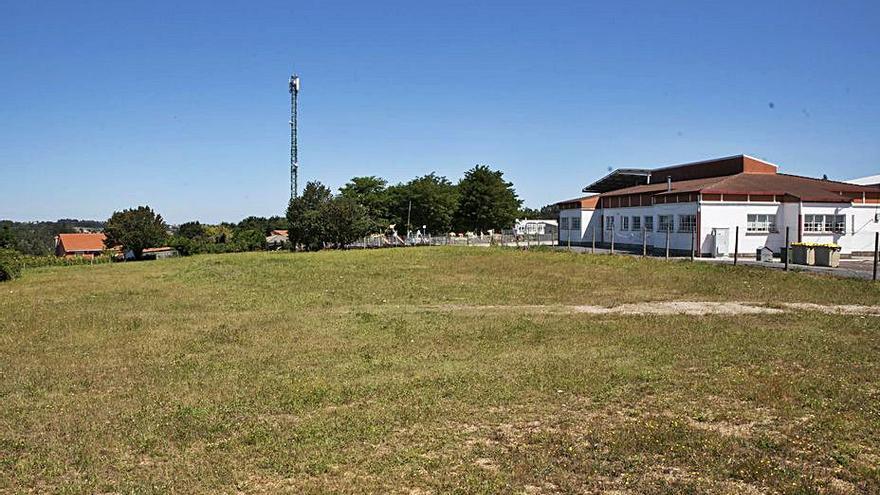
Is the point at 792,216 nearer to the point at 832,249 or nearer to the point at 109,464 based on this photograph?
the point at 832,249

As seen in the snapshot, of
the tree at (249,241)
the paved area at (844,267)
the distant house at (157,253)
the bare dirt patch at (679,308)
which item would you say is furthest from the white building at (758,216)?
the distant house at (157,253)

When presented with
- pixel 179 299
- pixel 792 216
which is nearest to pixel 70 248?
pixel 179 299

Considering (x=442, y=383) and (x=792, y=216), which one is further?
(x=792, y=216)

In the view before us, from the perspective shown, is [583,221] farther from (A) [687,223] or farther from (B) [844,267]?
(B) [844,267]

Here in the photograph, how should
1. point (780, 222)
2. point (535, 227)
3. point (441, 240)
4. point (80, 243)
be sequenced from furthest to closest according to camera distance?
point (80, 243) → point (535, 227) → point (441, 240) → point (780, 222)

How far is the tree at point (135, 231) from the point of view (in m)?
66.8

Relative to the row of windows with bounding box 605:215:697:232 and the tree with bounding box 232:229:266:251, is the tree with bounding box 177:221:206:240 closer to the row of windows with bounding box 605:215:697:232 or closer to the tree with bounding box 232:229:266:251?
the tree with bounding box 232:229:266:251

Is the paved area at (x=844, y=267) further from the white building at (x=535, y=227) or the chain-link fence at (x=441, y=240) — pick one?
the white building at (x=535, y=227)

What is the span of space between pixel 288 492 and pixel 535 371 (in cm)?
549

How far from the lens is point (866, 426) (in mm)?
7488

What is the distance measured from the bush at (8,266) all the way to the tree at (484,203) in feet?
156

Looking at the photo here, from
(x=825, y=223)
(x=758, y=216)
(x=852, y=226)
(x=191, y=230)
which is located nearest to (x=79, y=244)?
(x=191, y=230)

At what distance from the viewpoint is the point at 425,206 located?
71.9 m

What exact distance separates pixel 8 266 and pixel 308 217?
29.1m
